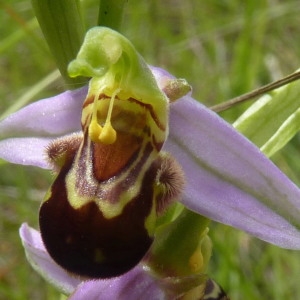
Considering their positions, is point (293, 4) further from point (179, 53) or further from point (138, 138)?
point (138, 138)

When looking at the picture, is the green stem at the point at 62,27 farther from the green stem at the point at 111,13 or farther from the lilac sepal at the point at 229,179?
the lilac sepal at the point at 229,179

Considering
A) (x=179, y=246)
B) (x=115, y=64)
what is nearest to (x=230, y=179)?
(x=179, y=246)

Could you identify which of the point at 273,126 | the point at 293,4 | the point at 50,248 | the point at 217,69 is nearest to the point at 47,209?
the point at 50,248

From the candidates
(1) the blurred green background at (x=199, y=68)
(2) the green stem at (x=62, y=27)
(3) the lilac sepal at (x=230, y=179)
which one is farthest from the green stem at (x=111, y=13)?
(1) the blurred green background at (x=199, y=68)

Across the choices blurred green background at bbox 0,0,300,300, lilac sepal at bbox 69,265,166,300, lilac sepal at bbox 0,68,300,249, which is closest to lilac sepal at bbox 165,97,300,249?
lilac sepal at bbox 0,68,300,249

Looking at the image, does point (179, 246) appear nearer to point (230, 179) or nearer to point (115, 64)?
point (230, 179)
